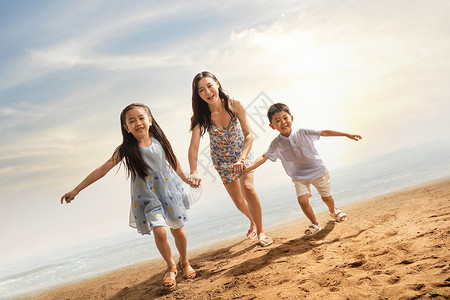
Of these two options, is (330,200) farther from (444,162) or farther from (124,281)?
(444,162)

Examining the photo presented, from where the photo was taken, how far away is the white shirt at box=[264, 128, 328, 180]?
4.31 meters

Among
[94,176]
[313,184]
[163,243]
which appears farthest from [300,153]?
[94,176]

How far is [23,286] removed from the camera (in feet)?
20.6

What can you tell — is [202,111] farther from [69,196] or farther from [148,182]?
[69,196]

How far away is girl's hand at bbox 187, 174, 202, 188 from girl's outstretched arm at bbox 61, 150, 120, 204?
0.77 metres

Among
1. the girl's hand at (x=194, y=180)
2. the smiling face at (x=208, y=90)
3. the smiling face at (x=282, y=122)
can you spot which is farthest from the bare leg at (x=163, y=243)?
the smiling face at (x=282, y=122)

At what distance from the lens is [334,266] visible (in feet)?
9.83

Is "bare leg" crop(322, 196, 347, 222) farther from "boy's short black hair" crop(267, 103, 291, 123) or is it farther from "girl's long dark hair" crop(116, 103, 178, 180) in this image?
"girl's long dark hair" crop(116, 103, 178, 180)

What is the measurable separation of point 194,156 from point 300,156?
1291 millimetres

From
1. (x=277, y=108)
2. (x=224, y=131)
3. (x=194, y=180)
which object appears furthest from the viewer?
(x=224, y=131)

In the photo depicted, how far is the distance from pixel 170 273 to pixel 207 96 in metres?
2.04

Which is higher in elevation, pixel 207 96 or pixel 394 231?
pixel 207 96

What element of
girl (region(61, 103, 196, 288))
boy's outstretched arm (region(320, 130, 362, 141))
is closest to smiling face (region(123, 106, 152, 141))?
girl (region(61, 103, 196, 288))

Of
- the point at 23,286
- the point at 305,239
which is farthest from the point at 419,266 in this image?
the point at 23,286
